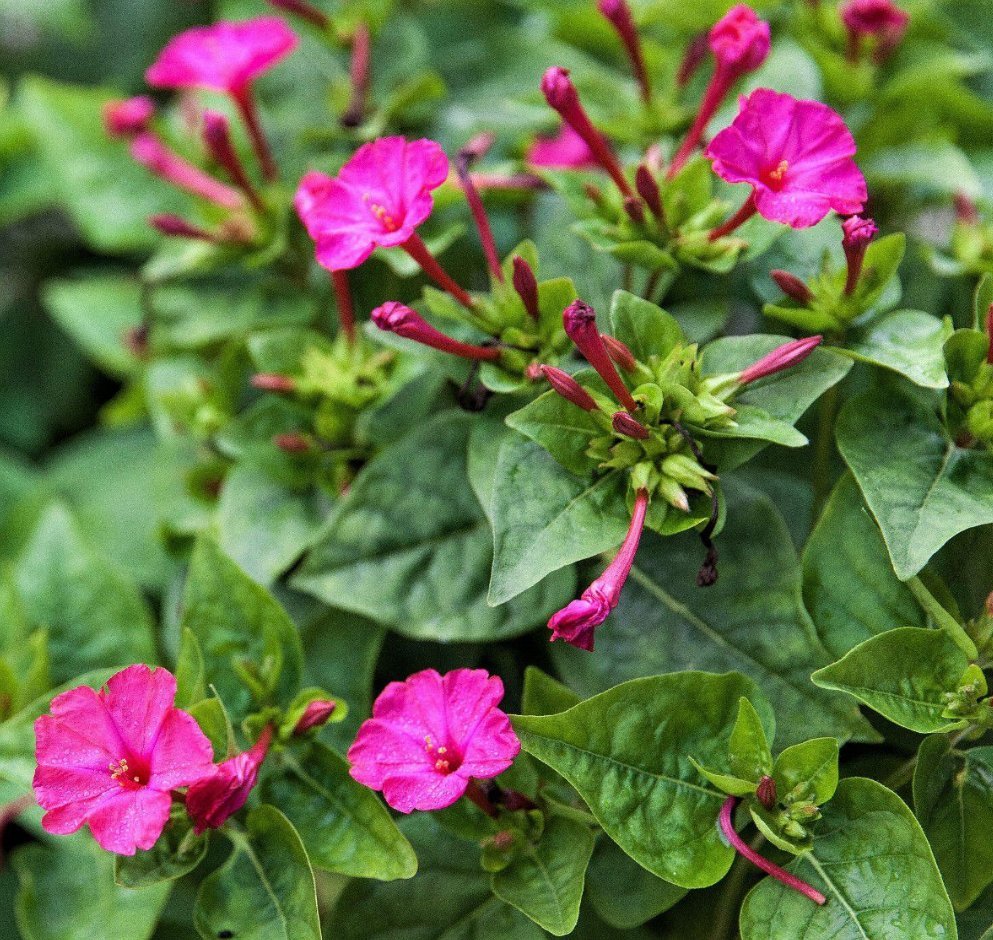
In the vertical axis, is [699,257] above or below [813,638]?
above

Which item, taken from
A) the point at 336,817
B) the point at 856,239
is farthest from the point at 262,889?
the point at 856,239

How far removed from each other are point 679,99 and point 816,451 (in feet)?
1.32

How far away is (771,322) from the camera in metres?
0.97

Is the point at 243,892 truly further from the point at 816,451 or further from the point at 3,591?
the point at 816,451

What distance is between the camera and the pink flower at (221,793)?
27.0 inches

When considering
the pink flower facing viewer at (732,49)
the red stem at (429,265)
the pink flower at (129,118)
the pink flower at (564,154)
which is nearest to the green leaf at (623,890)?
the red stem at (429,265)

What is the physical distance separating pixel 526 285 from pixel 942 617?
1.22 ft

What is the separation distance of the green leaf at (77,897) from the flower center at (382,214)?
532mm

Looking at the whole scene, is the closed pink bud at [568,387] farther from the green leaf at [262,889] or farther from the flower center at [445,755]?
the green leaf at [262,889]

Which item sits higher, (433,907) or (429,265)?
(429,265)

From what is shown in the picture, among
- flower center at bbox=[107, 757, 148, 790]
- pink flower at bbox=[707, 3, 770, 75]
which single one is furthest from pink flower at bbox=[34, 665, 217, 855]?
pink flower at bbox=[707, 3, 770, 75]

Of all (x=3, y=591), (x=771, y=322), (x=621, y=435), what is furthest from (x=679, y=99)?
(x=3, y=591)

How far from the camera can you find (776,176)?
0.76 m

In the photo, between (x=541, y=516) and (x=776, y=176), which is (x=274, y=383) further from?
(x=776, y=176)
